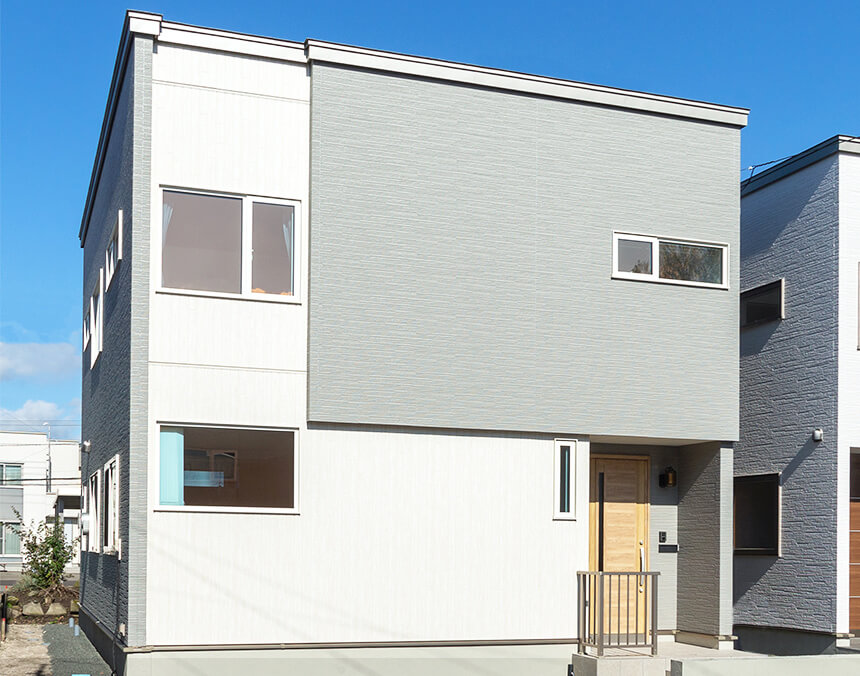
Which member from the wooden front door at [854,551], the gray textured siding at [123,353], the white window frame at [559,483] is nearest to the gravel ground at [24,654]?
the gray textured siding at [123,353]

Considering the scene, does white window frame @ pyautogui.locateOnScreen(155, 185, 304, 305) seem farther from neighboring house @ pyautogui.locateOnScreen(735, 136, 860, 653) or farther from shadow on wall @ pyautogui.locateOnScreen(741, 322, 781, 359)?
shadow on wall @ pyautogui.locateOnScreen(741, 322, 781, 359)

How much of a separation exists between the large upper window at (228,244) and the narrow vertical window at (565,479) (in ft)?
11.9

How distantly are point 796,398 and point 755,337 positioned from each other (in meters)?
1.36

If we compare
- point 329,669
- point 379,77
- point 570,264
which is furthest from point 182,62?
point 329,669

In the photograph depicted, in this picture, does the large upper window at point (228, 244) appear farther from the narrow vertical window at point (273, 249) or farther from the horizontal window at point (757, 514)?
the horizontal window at point (757, 514)

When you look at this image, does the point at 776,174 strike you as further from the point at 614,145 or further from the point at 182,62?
the point at 182,62

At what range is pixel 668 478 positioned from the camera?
13.6 meters

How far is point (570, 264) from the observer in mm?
12477

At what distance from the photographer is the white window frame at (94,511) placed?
47.5 feet

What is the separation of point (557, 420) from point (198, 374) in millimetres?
4151

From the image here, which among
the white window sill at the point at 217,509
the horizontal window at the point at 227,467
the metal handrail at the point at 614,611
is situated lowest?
the metal handrail at the point at 614,611

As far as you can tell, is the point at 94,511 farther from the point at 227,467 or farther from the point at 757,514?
the point at 757,514

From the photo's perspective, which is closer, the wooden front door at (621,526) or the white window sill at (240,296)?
the white window sill at (240,296)

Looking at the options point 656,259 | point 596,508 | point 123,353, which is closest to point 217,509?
point 123,353
